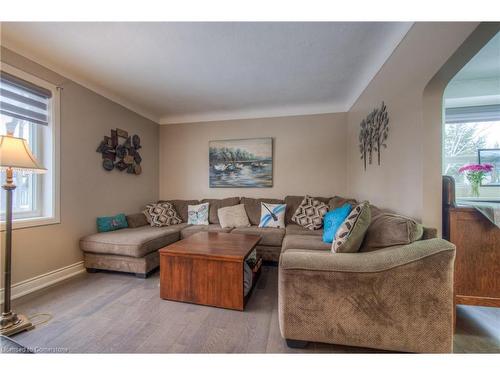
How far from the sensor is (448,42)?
1.19 meters

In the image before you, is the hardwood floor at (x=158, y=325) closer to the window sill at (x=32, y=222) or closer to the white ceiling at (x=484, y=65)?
the window sill at (x=32, y=222)

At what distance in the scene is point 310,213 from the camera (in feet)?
9.62

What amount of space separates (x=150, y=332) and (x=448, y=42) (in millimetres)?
2634

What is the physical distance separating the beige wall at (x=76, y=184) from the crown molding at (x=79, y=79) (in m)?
0.04

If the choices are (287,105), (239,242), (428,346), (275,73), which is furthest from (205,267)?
(287,105)

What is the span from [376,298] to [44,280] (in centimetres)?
296

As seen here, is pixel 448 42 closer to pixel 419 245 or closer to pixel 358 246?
pixel 419 245

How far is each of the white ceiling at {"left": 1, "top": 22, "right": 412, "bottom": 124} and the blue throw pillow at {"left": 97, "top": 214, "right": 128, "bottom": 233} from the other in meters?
1.69

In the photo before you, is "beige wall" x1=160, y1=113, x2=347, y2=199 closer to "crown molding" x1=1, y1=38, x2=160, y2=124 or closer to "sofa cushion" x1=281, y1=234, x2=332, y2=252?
"crown molding" x1=1, y1=38, x2=160, y2=124

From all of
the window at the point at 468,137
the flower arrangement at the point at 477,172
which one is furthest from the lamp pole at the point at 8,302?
the window at the point at 468,137

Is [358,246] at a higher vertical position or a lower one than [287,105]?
lower

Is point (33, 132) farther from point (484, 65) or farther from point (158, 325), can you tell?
point (484, 65)

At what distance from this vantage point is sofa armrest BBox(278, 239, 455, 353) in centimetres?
110

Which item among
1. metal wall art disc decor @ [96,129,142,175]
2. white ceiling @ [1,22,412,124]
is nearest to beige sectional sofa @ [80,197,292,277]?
metal wall art disc decor @ [96,129,142,175]
